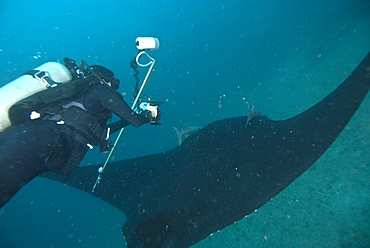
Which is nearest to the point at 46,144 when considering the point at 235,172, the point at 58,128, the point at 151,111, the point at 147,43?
the point at 58,128

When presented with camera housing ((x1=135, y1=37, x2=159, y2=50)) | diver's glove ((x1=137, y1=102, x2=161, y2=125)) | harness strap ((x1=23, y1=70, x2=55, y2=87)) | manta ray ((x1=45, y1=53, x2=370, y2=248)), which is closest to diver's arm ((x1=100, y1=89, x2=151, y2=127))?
diver's glove ((x1=137, y1=102, x2=161, y2=125))

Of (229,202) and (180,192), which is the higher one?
(229,202)

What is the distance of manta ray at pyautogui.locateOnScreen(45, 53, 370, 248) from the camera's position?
304 centimetres

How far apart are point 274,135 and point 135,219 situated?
148 inches

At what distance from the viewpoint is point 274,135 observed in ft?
12.4

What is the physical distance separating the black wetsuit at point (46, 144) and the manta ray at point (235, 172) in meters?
1.90

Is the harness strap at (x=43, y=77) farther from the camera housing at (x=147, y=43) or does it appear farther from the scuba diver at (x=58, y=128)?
the camera housing at (x=147, y=43)

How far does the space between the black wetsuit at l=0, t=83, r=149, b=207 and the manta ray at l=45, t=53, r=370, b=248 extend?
1.90 m

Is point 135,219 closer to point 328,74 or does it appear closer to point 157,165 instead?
point 157,165

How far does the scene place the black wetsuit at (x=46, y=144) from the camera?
2.31 m

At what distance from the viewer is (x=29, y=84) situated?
2646mm

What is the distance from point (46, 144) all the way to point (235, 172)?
3.36 metres

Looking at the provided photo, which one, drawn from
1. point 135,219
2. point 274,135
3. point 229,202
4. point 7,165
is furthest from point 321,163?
point 7,165

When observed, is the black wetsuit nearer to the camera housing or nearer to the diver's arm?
the diver's arm
